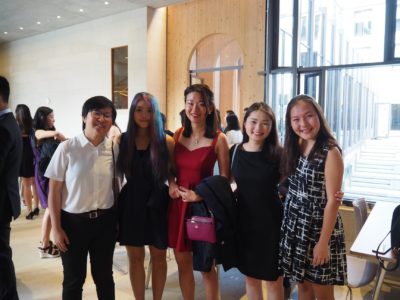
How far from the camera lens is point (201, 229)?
6.07ft

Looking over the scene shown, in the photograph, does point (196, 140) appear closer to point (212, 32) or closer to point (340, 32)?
point (340, 32)

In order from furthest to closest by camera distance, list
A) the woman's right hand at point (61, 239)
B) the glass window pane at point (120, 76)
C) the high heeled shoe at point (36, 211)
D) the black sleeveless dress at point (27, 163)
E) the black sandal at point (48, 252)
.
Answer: the glass window pane at point (120, 76) → the high heeled shoe at point (36, 211) → the black sleeveless dress at point (27, 163) → the black sandal at point (48, 252) → the woman's right hand at point (61, 239)

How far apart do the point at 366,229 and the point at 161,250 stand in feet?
4.64

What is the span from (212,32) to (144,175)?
590 centimetres

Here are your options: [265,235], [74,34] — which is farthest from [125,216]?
[74,34]

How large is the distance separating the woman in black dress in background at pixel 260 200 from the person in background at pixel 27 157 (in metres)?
3.36

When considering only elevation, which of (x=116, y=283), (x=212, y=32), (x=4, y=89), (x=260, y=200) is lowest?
(x=116, y=283)

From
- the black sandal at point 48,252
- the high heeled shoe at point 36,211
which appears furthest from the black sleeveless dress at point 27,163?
the black sandal at point 48,252

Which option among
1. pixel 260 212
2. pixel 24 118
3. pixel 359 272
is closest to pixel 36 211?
pixel 24 118

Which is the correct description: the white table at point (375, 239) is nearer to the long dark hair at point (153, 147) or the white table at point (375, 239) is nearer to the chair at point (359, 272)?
the chair at point (359, 272)

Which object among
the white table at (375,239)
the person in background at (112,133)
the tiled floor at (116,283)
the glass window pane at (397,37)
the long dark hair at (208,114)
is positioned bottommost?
the tiled floor at (116,283)

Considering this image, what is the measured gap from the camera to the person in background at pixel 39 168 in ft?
10.8

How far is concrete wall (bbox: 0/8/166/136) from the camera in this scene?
300 inches

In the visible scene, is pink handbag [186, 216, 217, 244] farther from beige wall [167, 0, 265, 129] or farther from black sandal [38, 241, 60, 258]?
beige wall [167, 0, 265, 129]
